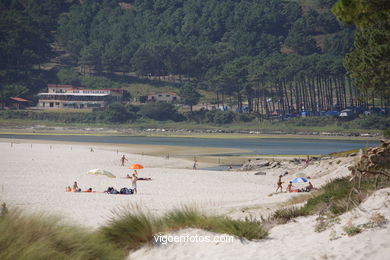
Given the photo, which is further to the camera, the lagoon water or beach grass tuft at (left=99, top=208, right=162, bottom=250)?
the lagoon water

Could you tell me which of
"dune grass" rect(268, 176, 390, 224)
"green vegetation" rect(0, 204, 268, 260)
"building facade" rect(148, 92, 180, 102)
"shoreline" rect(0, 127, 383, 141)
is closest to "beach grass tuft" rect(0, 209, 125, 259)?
"green vegetation" rect(0, 204, 268, 260)

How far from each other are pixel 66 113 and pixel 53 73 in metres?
41.6

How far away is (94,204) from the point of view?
20047mm

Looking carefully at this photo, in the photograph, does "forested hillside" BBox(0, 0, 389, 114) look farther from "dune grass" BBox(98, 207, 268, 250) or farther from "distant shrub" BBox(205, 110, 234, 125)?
"dune grass" BBox(98, 207, 268, 250)

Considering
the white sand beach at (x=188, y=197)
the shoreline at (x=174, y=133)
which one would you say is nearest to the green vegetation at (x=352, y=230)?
the white sand beach at (x=188, y=197)

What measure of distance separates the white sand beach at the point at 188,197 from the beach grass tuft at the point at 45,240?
96cm

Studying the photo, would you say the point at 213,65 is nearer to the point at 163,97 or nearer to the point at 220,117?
the point at 163,97

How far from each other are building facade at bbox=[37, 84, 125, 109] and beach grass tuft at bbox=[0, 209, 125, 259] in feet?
409

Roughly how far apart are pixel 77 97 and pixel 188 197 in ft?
377

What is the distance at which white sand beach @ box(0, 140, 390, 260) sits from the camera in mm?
9609

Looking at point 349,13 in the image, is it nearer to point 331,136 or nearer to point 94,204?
point 94,204

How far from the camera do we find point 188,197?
23.8 m

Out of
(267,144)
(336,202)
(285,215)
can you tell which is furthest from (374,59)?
(267,144)

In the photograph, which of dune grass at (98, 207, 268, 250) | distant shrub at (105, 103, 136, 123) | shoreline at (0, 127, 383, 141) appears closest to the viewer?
dune grass at (98, 207, 268, 250)
